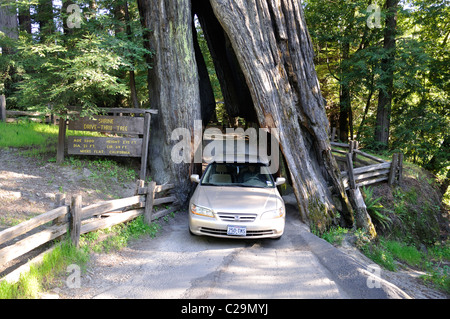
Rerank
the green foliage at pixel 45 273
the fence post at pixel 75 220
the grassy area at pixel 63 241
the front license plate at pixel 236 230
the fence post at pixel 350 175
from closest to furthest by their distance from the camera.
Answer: the green foliage at pixel 45 273, the grassy area at pixel 63 241, the fence post at pixel 75 220, the front license plate at pixel 236 230, the fence post at pixel 350 175

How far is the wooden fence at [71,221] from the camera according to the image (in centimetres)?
405

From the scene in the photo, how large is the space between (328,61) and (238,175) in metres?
16.7

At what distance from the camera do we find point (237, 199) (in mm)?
6438

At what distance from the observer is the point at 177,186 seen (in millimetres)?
9375

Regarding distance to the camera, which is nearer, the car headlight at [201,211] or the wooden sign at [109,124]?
the car headlight at [201,211]

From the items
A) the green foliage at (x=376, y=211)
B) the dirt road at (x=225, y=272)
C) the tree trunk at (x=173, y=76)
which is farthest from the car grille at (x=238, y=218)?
the green foliage at (x=376, y=211)

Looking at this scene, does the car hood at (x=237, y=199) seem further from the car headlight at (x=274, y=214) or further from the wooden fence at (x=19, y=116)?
the wooden fence at (x=19, y=116)

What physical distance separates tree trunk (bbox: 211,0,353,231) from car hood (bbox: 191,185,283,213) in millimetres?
2504

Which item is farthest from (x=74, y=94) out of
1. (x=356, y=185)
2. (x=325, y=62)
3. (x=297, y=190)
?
(x=325, y=62)

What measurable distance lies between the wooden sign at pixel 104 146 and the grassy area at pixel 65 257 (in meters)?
2.88

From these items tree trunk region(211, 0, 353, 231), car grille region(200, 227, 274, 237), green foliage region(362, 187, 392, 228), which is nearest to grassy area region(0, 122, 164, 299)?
car grille region(200, 227, 274, 237)

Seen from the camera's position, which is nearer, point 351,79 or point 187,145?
point 187,145
